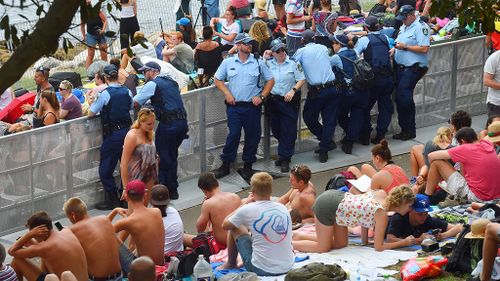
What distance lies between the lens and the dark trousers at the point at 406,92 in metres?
15.8

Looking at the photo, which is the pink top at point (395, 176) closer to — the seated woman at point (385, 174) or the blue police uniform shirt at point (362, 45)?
the seated woman at point (385, 174)

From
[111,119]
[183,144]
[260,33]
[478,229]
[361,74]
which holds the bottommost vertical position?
[183,144]

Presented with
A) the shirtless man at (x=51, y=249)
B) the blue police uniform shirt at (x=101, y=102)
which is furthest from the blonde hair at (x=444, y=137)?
the shirtless man at (x=51, y=249)

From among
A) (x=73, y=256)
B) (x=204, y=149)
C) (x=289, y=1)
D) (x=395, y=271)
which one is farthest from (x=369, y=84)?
(x=73, y=256)

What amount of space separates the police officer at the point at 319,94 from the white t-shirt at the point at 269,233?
4154 millimetres

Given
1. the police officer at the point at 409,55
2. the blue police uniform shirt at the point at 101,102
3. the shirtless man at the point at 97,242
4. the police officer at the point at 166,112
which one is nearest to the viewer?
the shirtless man at the point at 97,242

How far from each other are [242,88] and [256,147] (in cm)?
86

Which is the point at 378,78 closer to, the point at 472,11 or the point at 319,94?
the point at 319,94

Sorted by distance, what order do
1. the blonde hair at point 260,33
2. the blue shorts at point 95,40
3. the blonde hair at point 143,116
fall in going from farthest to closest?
the blue shorts at point 95,40, the blonde hair at point 260,33, the blonde hair at point 143,116

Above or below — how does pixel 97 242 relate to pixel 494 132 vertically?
below

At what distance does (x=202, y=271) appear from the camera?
35.6ft

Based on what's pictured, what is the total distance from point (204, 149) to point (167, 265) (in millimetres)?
3699

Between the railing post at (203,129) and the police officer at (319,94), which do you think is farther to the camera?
the police officer at (319,94)

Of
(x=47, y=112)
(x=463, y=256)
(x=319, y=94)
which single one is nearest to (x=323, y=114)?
(x=319, y=94)
